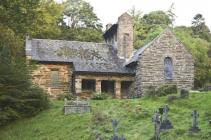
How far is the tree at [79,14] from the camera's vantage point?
245ft

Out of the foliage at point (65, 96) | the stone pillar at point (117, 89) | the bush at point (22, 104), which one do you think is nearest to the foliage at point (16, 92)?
the bush at point (22, 104)

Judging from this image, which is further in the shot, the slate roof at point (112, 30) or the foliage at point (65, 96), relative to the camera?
the slate roof at point (112, 30)

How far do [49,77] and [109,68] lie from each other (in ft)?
19.9

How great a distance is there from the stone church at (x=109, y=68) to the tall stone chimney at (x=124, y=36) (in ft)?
2.99

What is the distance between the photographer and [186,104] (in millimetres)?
32594

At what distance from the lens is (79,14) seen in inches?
2943

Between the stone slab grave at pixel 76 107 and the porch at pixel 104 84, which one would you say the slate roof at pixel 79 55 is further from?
the stone slab grave at pixel 76 107

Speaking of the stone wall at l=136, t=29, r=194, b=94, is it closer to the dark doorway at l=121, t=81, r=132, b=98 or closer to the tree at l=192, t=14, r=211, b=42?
the dark doorway at l=121, t=81, r=132, b=98

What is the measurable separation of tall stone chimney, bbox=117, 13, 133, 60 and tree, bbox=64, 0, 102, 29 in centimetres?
2432

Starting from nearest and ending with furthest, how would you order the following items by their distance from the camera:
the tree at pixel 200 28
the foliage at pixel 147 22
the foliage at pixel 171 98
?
the foliage at pixel 171 98 → the foliage at pixel 147 22 → the tree at pixel 200 28

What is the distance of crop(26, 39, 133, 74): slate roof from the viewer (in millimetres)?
46750

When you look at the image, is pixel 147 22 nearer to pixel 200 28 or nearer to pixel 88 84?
pixel 200 28

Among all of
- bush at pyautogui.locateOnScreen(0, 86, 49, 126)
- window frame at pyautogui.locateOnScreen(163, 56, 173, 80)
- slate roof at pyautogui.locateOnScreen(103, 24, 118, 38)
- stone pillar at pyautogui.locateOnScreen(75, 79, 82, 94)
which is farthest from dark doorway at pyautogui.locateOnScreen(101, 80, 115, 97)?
bush at pyautogui.locateOnScreen(0, 86, 49, 126)

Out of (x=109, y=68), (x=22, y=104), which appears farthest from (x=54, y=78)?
(x=22, y=104)
